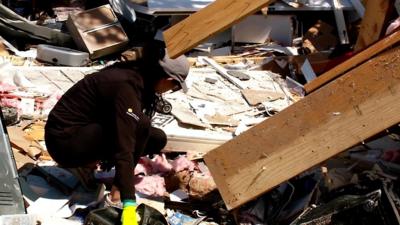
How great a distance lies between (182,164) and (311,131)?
1216mm

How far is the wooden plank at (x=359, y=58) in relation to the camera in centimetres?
340

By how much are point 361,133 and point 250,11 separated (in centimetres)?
93

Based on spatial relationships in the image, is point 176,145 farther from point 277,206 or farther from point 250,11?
point 250,11

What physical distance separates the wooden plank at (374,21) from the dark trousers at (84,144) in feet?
5.07

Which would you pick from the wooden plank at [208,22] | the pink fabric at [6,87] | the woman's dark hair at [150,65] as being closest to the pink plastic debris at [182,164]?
the woman's dark hair at [150,65]

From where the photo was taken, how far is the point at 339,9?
334 inches

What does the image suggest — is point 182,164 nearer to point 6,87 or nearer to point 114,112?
point 114,112

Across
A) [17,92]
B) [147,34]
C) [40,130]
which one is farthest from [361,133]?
[147,34]

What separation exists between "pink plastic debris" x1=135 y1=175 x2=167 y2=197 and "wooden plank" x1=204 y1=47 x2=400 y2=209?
1.74ft

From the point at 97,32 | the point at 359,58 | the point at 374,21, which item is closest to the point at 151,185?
the point at 359,58

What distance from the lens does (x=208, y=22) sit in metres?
3.18

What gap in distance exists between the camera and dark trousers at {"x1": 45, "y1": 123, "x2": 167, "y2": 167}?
3.81 m

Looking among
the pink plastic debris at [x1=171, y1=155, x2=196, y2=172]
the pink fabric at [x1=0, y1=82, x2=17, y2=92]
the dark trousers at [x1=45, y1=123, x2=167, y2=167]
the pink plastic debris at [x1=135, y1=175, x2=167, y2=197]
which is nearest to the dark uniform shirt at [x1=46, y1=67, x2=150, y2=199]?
the dark trousers at [x1=45, y1=123, x2=167, y2=167]

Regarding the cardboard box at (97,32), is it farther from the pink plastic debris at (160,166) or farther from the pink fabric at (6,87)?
the pink plastic debris at (160,166)
